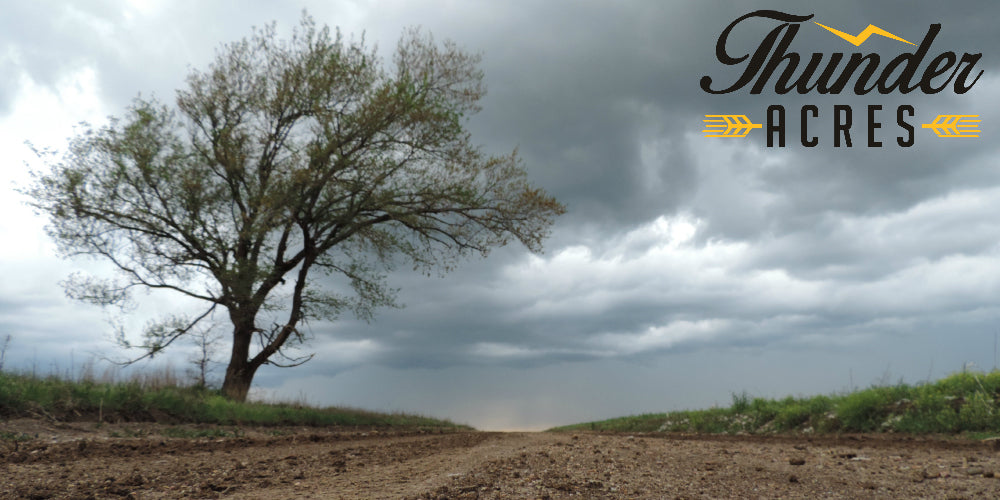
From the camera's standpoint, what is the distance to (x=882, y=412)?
11039 mm

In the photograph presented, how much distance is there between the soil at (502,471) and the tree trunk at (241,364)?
10.6 metres

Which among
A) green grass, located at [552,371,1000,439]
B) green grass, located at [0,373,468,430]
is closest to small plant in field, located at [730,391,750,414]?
green grass, located at [552,371,1000,439]

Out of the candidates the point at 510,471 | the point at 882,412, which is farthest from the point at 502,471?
the point at 882,412

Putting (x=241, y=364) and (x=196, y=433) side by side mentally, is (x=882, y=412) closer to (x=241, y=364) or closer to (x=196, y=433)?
(x=196, y=433)

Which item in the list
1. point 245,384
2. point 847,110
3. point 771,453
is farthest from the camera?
point 245,384

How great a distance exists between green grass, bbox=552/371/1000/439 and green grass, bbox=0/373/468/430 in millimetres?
9921

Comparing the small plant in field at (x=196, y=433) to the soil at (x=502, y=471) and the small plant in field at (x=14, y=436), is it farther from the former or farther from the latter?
the small plant in field at (x=14, y=436)

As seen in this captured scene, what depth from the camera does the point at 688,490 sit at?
498 centimetres

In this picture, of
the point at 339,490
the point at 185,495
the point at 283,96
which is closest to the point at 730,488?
the point at 339,490

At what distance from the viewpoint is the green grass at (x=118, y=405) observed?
33.5ft

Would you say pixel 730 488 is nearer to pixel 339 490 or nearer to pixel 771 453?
pixel 771 453

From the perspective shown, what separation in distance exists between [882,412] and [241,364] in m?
17.9

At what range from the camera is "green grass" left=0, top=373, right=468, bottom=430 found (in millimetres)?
10202

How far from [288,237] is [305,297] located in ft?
7.02
